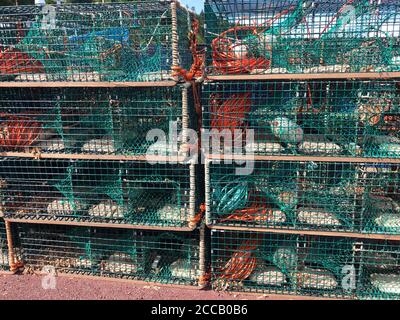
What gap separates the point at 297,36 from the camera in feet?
10.1

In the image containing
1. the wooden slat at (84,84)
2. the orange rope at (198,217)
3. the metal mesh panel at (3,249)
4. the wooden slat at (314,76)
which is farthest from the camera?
the metal mesh panel at (3,249)

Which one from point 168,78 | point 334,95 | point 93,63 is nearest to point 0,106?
point 93,63

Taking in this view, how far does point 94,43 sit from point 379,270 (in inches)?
128

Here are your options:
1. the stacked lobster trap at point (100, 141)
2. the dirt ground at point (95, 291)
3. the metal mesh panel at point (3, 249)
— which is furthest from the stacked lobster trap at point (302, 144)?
the metal mesh panel at point (3, 249)

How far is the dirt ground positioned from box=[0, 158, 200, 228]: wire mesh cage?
62cm

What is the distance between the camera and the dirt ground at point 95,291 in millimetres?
3385

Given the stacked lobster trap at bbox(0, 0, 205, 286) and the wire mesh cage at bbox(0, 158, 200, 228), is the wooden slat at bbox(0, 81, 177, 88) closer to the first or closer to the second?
the stacked lobster trap at bbox(0, 0, 205, 286)

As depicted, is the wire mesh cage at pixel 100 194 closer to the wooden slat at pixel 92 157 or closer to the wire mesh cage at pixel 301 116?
the wooden slat at pixel 92 157

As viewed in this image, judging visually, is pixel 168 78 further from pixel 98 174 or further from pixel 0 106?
pixel 0 106

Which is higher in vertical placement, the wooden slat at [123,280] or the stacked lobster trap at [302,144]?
the stacked lobster trap at [302,144]

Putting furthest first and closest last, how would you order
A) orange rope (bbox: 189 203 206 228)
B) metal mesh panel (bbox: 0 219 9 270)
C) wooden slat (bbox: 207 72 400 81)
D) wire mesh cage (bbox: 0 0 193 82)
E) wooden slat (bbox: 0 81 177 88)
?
metal mesh panel (bbox: 0 219 9 270) → orange rope (bbox: 189 203 206 228) → wire mesh cage (bbox: 0 0 193 82) → wooden slat (bbox: 0 81 177 88) → wooden slat (bbox: 207 72 400 81)

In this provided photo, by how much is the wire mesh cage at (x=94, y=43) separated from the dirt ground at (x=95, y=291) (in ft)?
6.22

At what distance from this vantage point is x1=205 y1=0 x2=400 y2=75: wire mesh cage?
Answer: 3.03 meters

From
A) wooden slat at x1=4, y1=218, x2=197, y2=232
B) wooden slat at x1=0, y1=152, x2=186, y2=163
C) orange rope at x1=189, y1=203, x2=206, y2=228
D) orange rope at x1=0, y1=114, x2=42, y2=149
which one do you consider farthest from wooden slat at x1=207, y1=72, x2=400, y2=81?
orange rope at x1=0, y1=114, x2=42, y2=149
